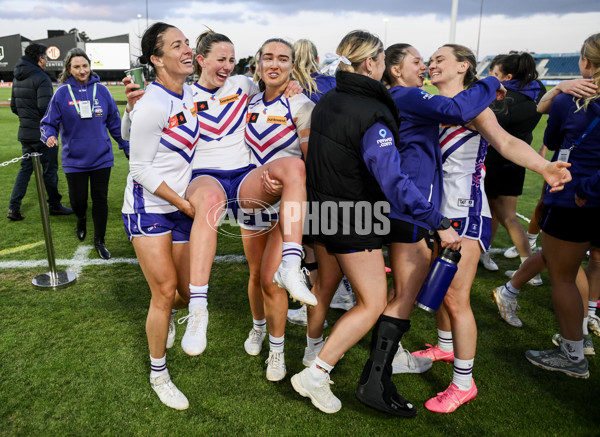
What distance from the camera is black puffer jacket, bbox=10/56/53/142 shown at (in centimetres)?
652

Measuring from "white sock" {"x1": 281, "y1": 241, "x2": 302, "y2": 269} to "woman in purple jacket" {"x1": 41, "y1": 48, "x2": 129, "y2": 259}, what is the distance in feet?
11.1

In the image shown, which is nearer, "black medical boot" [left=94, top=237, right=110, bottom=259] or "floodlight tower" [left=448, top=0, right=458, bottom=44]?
"black medical boot" [left=94, top=237, right=110, bottom=259]

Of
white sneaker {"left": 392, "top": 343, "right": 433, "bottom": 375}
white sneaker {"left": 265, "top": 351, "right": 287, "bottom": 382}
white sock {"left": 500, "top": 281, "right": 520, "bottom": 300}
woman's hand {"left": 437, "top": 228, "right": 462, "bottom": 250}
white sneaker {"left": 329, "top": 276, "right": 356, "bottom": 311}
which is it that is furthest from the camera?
white sneaker {"left": 329, "top": 276, "right": 356, "bottom": 311}

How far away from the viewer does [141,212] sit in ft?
9.22

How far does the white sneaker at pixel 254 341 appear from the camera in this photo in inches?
138

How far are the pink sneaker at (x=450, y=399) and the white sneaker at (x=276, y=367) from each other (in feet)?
3.11

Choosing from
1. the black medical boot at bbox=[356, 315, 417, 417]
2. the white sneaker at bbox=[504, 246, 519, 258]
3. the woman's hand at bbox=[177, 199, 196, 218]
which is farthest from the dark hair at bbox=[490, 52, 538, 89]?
the woman's hand at bbox=[177, 199, 196, 218]

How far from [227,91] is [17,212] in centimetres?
508

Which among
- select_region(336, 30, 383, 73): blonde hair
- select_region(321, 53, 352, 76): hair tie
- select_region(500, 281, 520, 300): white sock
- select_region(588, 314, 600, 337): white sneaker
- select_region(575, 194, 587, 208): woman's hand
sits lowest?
select_region(588, 314, 600, 337): white sneaker

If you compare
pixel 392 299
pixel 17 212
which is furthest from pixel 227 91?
pixel 17 212

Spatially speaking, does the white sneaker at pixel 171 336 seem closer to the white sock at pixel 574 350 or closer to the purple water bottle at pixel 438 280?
the purple water bottle at pixel 438 280

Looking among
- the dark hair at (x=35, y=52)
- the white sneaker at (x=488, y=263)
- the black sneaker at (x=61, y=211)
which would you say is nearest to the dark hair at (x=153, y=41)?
the white sneaker at (x=488, y=263)

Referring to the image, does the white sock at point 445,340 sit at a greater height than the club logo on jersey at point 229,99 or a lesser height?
lesser

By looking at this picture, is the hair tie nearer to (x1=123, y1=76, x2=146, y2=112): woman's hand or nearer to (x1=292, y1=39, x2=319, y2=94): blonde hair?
(x1=292, y1=39, x2=319, y2=94): blonde hair
